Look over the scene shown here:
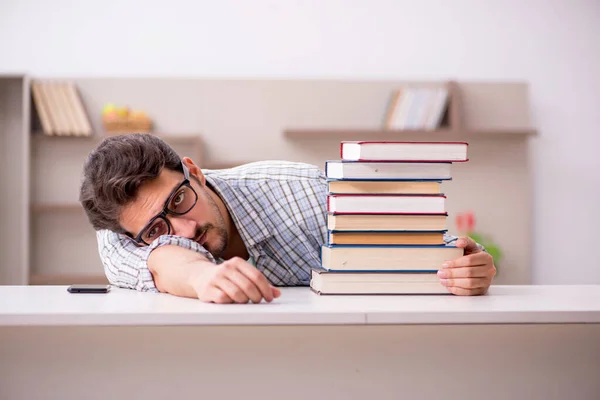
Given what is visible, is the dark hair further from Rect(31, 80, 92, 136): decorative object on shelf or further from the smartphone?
Rect(31, 80, 92, 136): decorative object on shelf

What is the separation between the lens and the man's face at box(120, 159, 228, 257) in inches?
58.1

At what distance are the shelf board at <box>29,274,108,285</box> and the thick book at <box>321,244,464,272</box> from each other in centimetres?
316

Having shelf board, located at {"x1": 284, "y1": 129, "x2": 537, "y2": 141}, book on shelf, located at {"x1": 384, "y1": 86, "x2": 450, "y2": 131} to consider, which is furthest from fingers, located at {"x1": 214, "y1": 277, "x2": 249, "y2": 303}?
book on shelf, located at {"x1": 384, "y1": 86, "x2": 450, "y2": 131}

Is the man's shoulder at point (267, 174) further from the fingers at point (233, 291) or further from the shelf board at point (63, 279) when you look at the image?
the shelf board at point (63, 279)

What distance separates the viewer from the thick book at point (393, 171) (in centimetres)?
116

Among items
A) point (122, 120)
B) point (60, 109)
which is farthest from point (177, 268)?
point (60, 109)

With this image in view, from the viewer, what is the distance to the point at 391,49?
465 centimetres

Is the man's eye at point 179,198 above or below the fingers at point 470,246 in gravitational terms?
above

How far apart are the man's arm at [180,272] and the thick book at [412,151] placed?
284mm

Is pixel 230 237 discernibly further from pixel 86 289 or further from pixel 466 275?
pixel 466 275

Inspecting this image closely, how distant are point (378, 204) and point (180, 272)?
1.17 ft

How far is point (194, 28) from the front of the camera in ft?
15.0

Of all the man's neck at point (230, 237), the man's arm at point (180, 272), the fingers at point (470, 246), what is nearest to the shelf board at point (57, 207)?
the man's neck at point (230, 237)

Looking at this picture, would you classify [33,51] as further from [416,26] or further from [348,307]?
[348,307]
